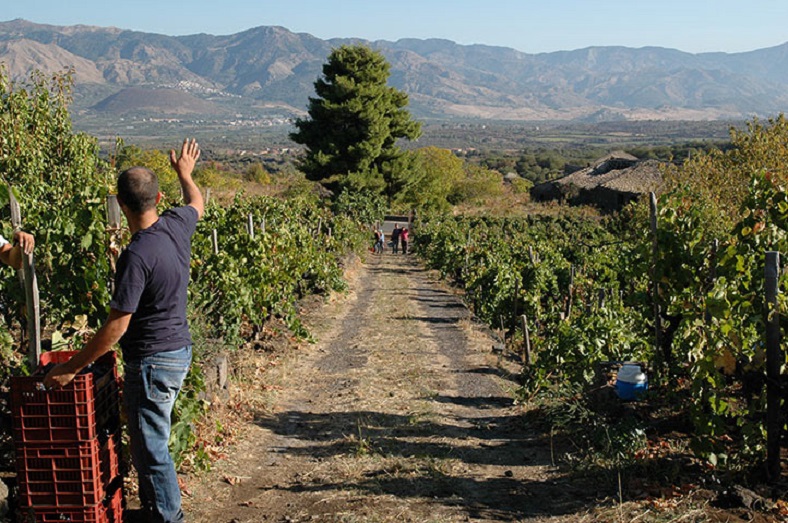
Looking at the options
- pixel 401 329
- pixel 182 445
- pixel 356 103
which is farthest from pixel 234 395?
pixel 356 103

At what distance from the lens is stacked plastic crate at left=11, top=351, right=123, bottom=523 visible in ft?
11.8

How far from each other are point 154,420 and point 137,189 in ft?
3.79

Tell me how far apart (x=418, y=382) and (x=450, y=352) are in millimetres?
2297

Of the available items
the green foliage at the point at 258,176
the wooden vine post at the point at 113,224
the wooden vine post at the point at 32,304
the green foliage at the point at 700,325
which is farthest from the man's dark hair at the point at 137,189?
the green foliage at the point at 258,176

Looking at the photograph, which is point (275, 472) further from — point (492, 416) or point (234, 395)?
point (492, 416)

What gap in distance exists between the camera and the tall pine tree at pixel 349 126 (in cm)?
4100

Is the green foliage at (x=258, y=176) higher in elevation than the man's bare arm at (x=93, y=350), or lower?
lower

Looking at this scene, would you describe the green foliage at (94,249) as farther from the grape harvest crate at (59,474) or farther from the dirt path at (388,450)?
the grape harvest crate at (59,474)

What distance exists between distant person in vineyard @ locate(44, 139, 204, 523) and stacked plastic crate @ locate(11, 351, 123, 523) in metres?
0.12

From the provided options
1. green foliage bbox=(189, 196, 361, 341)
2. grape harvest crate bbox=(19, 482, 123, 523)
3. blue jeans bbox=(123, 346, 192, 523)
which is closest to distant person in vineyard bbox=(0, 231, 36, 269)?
blue jeans bbox=(123, 346, 192, 523)

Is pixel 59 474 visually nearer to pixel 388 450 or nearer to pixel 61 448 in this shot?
pixel 61 448

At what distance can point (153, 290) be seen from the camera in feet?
12.0

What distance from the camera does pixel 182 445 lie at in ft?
16.1

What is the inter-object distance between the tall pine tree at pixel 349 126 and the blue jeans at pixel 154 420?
119ft
